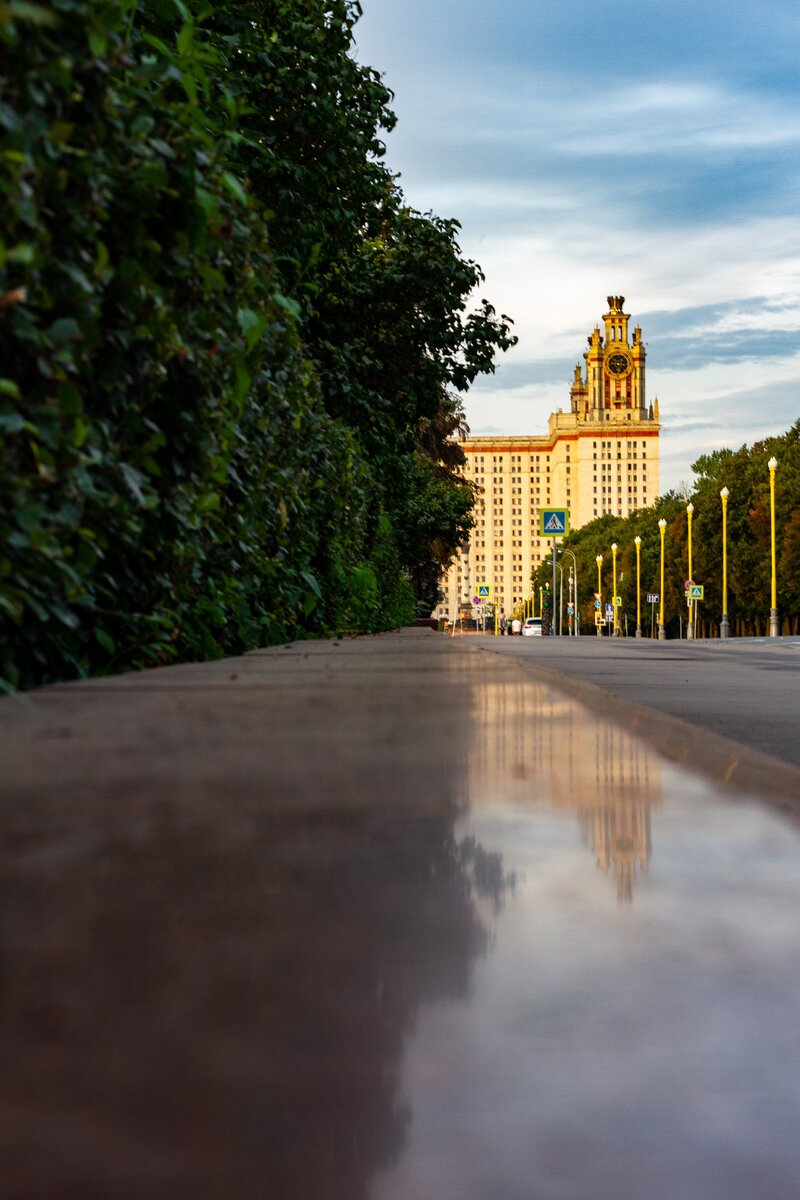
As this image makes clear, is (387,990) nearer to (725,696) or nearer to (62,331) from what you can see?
(62,331)

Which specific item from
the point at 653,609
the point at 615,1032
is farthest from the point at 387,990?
the point at 653,609

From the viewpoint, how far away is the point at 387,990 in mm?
667

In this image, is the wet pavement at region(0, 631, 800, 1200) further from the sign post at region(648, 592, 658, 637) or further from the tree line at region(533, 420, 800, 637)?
the sign post at region(648, 592, 658, 637)

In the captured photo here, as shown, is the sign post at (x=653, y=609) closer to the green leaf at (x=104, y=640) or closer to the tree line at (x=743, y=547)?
the tree line at (x=743, y=547)

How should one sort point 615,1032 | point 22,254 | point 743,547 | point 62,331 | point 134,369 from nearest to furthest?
point 615,1032, point 22,254, point 62,331, point 134,369, point 743,547

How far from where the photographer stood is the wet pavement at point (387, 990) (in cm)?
52

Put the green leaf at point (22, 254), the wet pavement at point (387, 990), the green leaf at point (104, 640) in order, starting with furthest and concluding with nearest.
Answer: the green leaf at point (104, 640) → the green leaf at point (22, 254) → the wet pavement at point (387, 990)

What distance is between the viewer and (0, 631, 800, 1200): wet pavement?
1.71ft

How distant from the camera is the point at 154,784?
116 centimetres

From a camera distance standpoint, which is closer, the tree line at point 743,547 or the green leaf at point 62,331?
the green leaf at point 62,331

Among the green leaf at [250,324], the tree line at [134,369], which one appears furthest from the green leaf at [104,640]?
the green leaf at [250,324]

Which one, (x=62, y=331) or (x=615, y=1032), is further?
(x=62, y=331)

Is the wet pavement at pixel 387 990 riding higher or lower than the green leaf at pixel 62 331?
lower

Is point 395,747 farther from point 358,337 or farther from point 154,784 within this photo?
point 358,337
